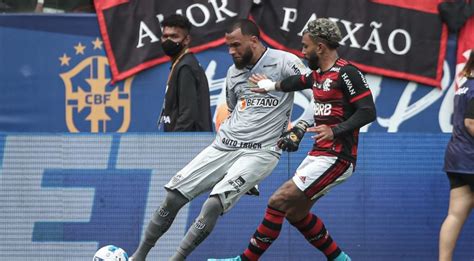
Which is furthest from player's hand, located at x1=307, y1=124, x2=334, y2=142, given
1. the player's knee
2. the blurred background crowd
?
the blurred background crowd

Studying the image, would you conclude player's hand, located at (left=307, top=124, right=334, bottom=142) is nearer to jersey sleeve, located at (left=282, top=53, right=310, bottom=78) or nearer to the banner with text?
jersey sleeve, located at (left=282, top=53, right=310, bottom=78)

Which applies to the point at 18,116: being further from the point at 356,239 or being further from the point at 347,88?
the point at 347,88

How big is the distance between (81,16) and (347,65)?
489 cm

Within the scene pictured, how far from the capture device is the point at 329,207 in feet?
33.3

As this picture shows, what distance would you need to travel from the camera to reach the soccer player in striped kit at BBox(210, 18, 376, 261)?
856cm

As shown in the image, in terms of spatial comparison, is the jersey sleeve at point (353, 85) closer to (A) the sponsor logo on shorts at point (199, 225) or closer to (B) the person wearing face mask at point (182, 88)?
(A) the sponsor logo on shorts at point (199, 225)

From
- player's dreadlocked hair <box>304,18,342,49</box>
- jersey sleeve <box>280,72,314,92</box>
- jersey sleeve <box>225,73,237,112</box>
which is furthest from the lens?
jersey sleeve <box>225,73,237,112</box>

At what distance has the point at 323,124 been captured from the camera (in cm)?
872

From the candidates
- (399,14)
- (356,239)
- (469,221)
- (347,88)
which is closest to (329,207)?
(356,239)

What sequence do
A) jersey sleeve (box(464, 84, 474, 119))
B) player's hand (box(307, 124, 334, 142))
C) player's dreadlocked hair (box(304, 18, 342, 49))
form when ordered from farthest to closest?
jersey sleeve (box(464, 84, 474, 119)) → player's dreadlocked hair (box(304, 18, 342, 49)) → player's hand (box(307, 124, 334, 142))

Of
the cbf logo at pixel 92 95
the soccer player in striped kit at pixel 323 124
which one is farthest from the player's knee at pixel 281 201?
the cbf logo at pixel 92 95

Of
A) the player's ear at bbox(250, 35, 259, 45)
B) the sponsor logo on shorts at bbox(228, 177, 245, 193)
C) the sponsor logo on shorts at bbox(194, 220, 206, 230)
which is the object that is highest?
the player's ear at bbox(250, 35, 259, 45)

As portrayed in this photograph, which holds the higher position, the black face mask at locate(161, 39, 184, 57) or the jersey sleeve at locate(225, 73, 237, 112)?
the black face mask at locate(161, 39, 184, 57)

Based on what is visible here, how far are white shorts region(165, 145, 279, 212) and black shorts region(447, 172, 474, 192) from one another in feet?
4.65
